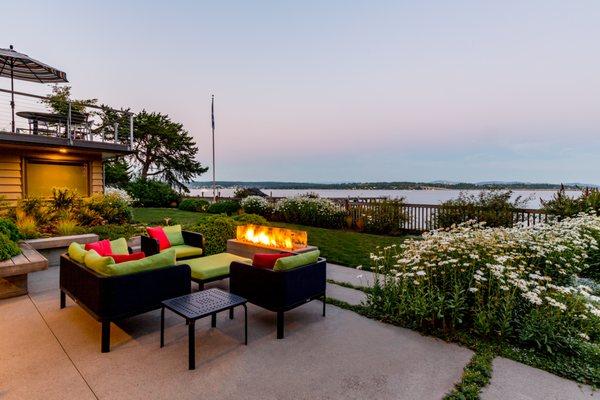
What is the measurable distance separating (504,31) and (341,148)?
46.6 feet

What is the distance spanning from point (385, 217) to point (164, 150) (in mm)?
24036

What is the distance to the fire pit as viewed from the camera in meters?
5.54

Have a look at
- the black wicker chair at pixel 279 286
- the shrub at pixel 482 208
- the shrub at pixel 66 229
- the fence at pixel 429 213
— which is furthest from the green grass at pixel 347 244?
the shrub at pixel 66 229

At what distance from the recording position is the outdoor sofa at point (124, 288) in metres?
2.98

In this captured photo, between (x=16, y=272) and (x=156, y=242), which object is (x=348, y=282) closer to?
(x=156, y=242)

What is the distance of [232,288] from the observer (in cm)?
390

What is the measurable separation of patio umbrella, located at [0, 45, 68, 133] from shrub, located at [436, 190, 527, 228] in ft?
41.6

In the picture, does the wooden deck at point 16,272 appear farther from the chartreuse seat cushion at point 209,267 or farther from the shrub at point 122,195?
the shrub at point 122,195

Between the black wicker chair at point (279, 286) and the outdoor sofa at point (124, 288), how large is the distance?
26.0 inches

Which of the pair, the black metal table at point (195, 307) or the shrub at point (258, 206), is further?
the shrub at point (258, 206)

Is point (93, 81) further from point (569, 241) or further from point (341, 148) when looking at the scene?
point (569, 241)

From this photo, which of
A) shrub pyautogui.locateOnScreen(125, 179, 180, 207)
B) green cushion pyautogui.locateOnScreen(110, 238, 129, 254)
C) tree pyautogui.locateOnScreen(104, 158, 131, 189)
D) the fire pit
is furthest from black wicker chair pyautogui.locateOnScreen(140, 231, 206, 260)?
tree pyautogui.locateOnScreen(104, 158, 131, 189)

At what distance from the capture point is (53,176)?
1034 cm

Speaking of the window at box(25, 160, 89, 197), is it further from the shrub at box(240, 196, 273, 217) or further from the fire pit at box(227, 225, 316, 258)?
the fire pit at box(227, 225, 316, 258)
